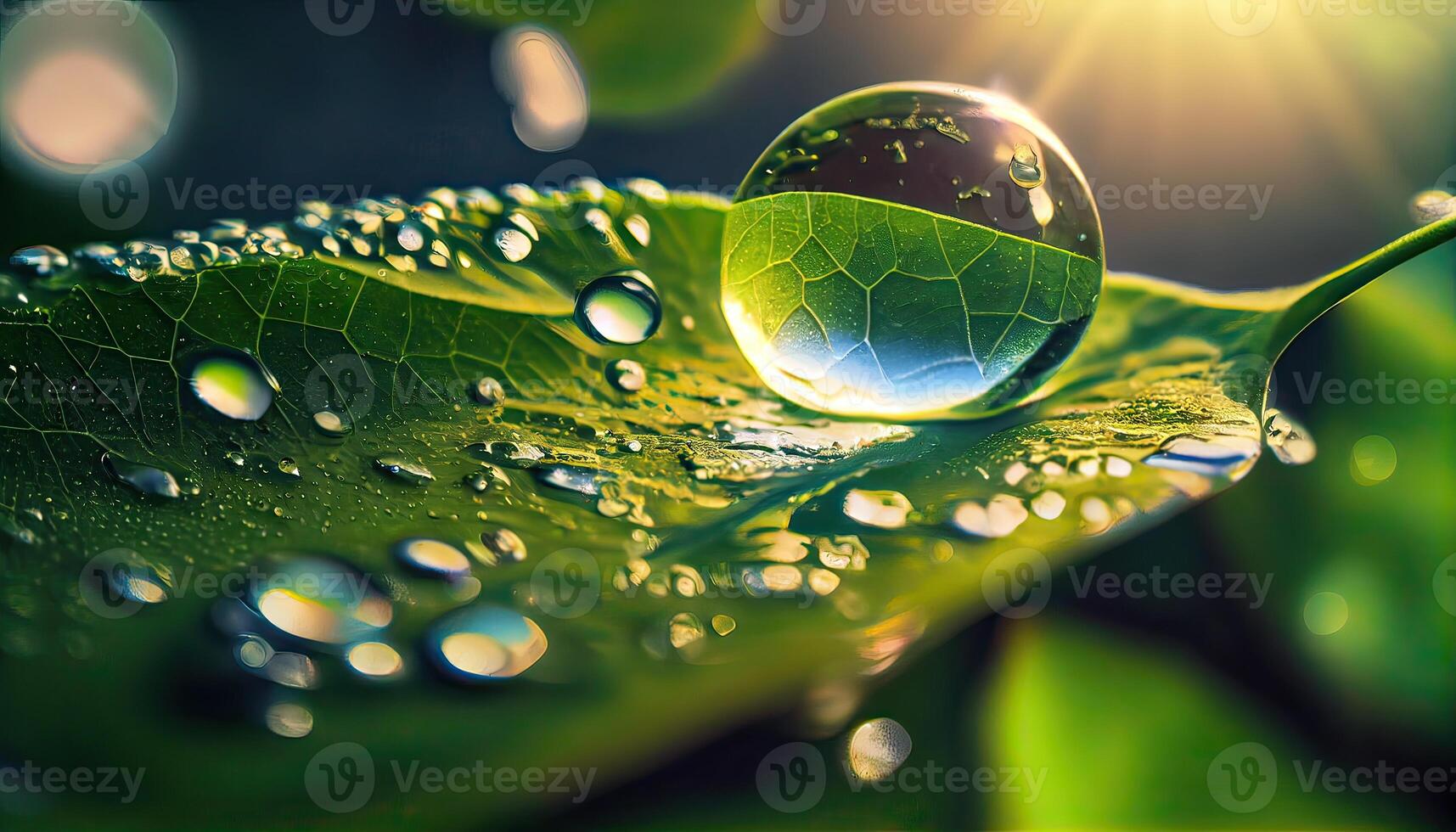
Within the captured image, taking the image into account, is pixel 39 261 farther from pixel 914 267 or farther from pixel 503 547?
pixel 914 267

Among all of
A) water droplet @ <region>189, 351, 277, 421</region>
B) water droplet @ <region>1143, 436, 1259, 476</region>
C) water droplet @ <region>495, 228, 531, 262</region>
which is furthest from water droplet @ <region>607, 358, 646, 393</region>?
water droplet @ <region>1143, 436, 1259, 476</region>

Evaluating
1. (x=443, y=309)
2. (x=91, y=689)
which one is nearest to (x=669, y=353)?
(x=443, y=309)

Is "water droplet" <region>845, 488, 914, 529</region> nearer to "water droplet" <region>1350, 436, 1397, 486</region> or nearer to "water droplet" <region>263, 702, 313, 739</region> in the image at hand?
"water droplet" <region>263, 702, 313, 739</region>

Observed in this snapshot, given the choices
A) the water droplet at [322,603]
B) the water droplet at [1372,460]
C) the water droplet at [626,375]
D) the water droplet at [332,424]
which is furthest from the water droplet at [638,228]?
the water droplet at [1372,460]

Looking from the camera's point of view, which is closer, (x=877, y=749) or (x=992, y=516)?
(x=992, y=516)

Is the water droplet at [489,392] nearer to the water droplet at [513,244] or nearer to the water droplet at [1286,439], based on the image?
the water droplet at [513,244]

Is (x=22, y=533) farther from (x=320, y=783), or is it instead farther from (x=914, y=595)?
(x=914, y=595)

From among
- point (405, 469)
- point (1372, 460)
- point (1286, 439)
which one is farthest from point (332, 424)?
point (1372, 460)

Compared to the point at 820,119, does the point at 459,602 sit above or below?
below
